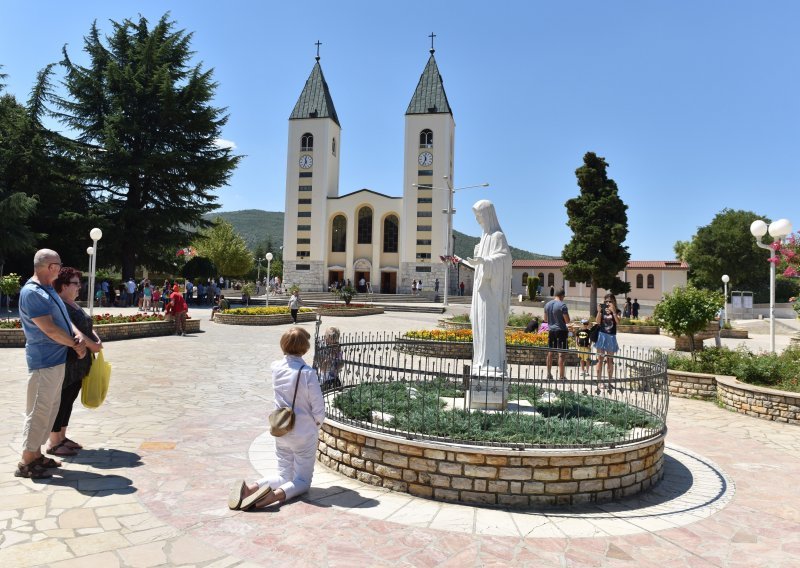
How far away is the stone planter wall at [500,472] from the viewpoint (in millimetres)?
4625

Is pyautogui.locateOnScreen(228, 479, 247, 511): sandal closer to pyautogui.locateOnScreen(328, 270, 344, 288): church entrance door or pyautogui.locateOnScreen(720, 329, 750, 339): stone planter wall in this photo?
pyautogui.locateOnScreen(720, 329, 750, 339): stone planter wall

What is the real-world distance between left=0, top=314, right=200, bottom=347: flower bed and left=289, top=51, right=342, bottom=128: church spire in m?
40.1

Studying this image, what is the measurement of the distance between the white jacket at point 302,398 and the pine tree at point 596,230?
32.0m

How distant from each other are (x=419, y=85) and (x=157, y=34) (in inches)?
1051

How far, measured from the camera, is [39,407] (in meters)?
4.64

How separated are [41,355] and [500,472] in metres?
4.24

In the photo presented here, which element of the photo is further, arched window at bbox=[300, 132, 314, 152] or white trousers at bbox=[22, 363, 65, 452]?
arched window at bbox=[300, 132, 314, 152]

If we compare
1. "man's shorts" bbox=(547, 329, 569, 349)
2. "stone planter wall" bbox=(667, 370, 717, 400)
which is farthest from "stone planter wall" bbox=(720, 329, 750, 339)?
"man's shorts" bbox=(547, 329, 569, 349)

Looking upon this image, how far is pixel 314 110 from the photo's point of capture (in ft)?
178

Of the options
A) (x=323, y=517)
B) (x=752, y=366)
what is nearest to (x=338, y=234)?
(x=752, y=366)

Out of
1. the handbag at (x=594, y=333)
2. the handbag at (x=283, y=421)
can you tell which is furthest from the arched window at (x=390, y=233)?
the handbag at (x=283, y=421)

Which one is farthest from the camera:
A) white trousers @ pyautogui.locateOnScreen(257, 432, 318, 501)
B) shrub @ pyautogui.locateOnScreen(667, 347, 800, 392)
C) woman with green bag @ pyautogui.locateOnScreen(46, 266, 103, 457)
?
shrub @ pyautogui.locateOnScreen(667, 347, 800, 392)

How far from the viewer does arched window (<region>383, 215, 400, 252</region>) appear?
54.2 meters

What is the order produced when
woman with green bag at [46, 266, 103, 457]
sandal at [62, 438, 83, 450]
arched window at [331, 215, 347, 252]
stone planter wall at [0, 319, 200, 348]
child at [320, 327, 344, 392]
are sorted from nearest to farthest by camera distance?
woman with green bag at [46, 266, 103, 457] → sandal at [62, 438, 83, 450] → child at [320, 327, 344, 392] → stone planter wall at [0, 319, 200, 348] → arched window at [331, 215, 347, 252]
